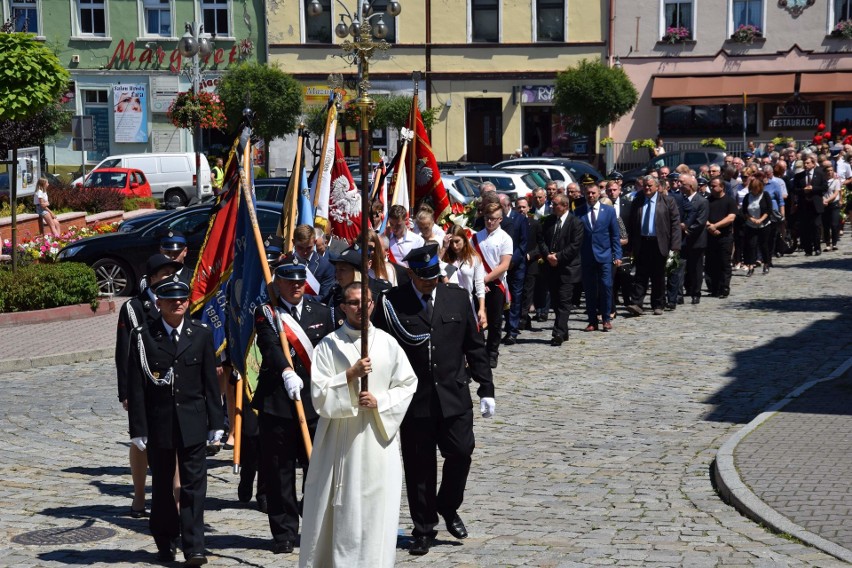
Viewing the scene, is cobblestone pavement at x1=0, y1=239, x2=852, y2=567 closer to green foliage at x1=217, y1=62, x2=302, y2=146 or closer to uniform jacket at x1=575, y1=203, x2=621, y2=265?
uniform jacket at x1=575, y1=203, x2=621, y2=265

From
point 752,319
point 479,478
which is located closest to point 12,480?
point 479,478

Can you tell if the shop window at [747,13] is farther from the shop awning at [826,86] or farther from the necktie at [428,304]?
the necktie at [428,304]

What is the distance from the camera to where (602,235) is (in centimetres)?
1703

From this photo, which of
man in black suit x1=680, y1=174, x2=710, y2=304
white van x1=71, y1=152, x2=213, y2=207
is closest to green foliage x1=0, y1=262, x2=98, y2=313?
man in black suit x1=680, y1=174, x2=710, y2=304

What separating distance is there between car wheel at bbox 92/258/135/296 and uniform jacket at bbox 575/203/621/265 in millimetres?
7946

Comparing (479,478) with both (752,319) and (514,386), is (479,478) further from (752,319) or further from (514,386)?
(752,319)

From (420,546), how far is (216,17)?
43.3 metres

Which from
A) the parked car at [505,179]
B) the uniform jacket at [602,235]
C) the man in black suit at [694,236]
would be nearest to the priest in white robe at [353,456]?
the uniform jacket at [602,235]

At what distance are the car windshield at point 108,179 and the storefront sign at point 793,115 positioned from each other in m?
→ 23.6

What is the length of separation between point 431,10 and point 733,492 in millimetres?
41696

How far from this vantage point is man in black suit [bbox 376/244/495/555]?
27.2ft

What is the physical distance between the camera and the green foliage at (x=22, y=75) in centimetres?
1933

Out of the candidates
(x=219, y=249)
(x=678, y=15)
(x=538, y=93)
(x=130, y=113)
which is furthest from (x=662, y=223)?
(x=130, y=113)

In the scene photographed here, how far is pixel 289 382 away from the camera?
8055 mm
